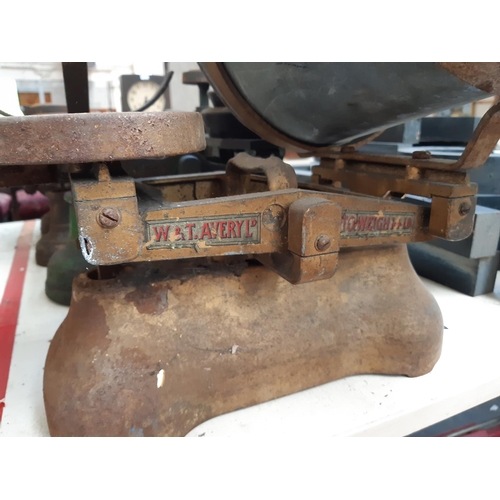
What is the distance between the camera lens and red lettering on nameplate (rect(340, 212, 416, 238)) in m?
0.82

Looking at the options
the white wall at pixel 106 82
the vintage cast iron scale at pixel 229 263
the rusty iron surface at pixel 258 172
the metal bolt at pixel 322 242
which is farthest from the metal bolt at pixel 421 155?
the white wall at pixel 106 82

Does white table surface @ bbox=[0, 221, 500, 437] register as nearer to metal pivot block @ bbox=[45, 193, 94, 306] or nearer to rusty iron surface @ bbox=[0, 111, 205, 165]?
metal pivot block @ bbox=[45, 193, 94, 306]

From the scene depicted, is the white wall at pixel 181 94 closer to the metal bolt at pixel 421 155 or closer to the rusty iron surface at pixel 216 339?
the metal bolt at pixel 421 155

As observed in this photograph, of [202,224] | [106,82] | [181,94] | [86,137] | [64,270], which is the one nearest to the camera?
[86,137]

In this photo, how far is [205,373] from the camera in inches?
32.5

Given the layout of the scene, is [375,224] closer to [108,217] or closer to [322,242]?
[322,242]

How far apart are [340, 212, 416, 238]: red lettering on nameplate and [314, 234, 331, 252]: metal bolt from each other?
8 centimetres

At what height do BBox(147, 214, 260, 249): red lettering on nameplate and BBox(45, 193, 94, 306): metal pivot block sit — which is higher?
BBox(147, 214, 260, 249): red lettering on nameplate

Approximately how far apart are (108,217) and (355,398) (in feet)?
1.97

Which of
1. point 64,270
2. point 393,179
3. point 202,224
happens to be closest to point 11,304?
point 64,270

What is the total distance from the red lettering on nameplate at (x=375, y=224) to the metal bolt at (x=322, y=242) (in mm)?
78

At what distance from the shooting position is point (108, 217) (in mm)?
631

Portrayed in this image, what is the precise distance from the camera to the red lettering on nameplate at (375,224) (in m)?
0.82

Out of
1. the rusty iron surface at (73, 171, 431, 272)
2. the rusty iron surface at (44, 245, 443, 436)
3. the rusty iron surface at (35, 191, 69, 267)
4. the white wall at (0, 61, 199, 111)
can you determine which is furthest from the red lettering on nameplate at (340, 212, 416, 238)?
the white wall at (0, 61, 199, 111)
